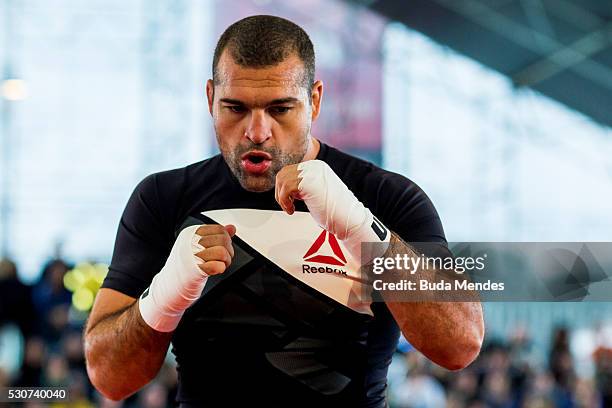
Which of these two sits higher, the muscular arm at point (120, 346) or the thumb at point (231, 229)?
the thumb at point (231, 229)

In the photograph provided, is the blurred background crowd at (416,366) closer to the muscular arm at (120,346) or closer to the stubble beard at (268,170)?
the muscular arm at (120,346)

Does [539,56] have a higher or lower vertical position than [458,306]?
higher

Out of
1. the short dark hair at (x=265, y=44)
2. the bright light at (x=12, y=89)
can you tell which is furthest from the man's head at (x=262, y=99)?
the bright light at (x=12, y=89)

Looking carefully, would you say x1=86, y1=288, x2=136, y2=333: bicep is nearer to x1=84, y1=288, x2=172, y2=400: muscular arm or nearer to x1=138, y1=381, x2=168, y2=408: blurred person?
x1=84, y1=288, x2=172, y2=400: muscular arm

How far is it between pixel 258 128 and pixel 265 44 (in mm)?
175

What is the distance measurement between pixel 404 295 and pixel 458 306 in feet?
0.36

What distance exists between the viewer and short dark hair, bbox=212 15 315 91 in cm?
186

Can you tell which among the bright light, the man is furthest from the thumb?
the bright light

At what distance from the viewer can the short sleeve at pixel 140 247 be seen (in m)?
1.97

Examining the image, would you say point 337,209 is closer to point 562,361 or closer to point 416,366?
point 416,366

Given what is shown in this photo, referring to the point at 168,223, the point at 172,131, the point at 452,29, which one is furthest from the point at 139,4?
the point at 168,223

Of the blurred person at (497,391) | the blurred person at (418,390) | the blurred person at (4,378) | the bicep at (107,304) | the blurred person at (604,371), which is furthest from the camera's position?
the blurred person at (497,391)

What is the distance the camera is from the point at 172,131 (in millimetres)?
8844

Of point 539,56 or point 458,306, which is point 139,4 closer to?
point 539,56
